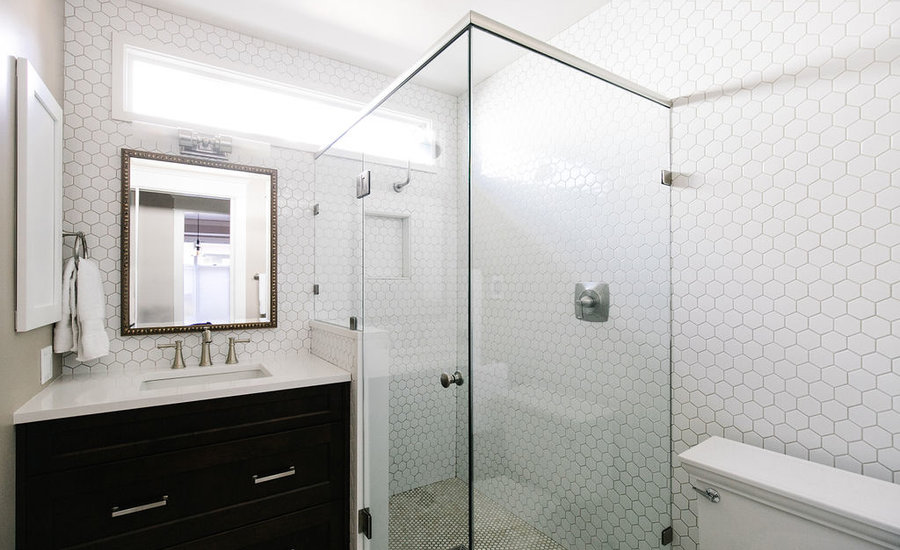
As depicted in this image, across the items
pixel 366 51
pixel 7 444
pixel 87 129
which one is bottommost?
pixel 7 444

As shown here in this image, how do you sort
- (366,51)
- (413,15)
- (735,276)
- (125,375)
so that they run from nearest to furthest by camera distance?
1. (735,276)
2. (125,375)
3. (413,15)
4. (366,51)

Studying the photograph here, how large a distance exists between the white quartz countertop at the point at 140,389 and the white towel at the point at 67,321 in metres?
0.16

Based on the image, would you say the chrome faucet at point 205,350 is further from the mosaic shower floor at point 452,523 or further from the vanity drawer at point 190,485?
the mosaic shower floor at point 452,523

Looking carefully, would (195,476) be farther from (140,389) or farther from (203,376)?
(203,376)

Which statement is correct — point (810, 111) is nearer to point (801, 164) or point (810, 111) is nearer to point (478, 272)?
point (801, 164)

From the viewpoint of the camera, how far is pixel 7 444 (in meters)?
1.25

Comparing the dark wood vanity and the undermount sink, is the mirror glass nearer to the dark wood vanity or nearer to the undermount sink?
the undermount sink

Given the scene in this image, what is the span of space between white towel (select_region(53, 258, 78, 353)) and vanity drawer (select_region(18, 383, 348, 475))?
1.53 feet

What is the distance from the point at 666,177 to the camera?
1709 millimetres

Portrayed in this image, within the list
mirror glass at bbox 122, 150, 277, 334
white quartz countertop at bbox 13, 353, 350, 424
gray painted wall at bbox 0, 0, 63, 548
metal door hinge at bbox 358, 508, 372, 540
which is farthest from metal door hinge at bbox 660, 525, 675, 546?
gray painted wall at bbox 0, 0, 63, 548

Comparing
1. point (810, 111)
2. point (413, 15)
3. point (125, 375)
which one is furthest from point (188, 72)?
point (810, 111)

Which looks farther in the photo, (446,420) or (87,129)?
(87,129)

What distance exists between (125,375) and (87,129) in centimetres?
113

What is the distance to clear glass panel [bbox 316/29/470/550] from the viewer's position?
1.37m
